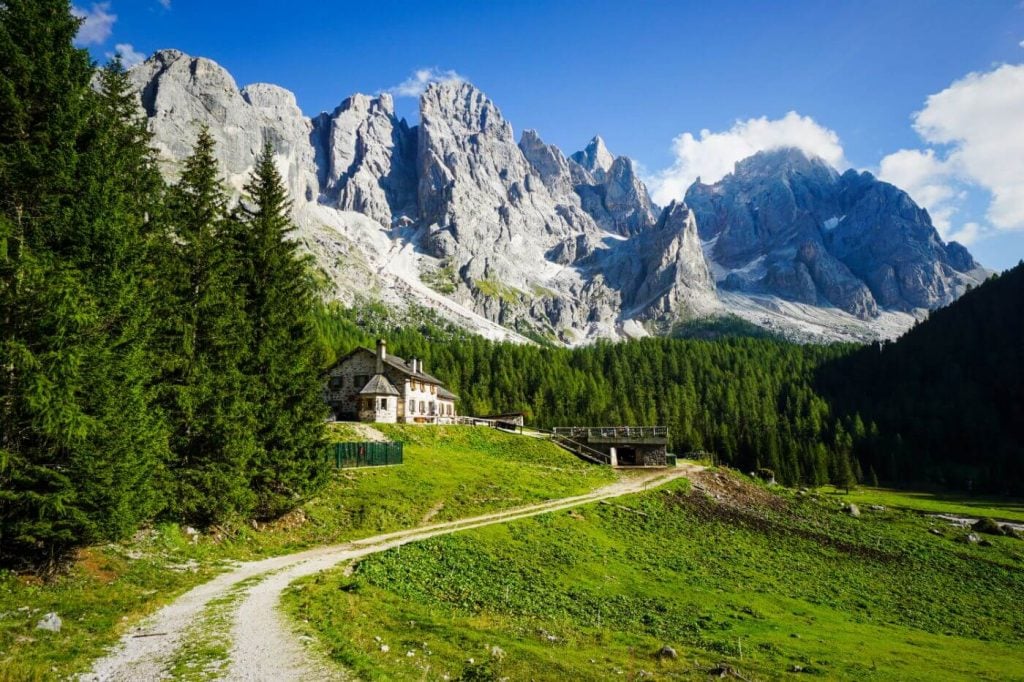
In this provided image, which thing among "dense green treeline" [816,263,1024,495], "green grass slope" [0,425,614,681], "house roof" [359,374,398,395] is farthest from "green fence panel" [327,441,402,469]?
"dense green treeline" [816,263,1024,495]

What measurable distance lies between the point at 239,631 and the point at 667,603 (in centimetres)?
2002

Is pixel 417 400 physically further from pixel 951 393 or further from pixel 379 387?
pixel 951 393

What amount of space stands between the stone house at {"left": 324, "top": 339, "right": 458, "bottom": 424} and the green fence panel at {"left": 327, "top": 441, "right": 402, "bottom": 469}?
2134 cm

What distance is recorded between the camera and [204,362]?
84.9 ft

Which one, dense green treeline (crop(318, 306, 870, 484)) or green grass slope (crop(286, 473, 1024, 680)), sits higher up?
dense green treeline (crop(318, 306, 870, 484))

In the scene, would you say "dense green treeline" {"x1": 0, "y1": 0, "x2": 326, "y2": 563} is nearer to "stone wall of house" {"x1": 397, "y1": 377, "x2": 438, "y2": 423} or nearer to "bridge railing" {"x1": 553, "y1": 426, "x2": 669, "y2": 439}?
"stone wall of house" {"x1": 397, "y1": 377, "x2": 438, "y2": 423}

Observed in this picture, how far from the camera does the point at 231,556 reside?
24828 mm

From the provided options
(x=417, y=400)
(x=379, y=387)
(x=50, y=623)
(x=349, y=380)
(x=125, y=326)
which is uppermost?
(x=349, y=380)

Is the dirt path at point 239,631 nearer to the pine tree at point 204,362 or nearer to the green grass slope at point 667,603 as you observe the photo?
the green grass slope at point 667,603

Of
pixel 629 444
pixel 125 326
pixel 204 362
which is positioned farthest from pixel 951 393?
pixel 125 326

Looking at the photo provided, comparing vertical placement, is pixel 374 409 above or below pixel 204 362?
below

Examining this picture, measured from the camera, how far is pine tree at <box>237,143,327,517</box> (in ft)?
95.8

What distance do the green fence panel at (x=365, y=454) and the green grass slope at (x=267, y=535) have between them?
3.62 ft

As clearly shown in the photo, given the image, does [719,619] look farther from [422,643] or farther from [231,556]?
[231,556]
